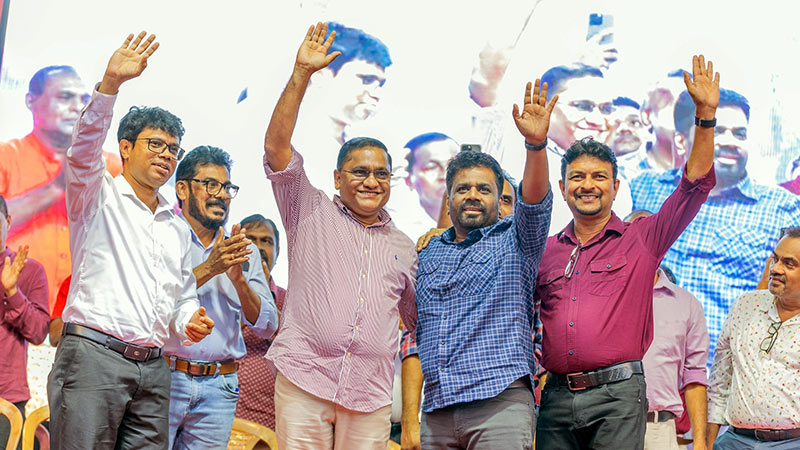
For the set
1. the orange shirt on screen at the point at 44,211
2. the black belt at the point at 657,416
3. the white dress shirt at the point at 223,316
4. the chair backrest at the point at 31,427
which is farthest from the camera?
the orange shirt on screen at the point at 44,211

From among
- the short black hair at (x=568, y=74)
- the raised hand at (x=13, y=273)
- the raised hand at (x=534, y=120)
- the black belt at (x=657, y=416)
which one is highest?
the short black hair at (x=568, y=74)

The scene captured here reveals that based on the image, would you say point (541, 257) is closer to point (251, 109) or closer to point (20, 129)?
point (251, 109)

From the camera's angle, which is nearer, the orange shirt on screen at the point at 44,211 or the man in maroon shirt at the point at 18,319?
the man in maroon shirt at the point at 18,319

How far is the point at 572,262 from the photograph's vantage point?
2844 mm

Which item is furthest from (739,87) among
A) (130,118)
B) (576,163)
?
→ (130,118)

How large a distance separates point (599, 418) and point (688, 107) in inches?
122

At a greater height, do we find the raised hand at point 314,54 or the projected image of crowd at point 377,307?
the raised hand at point 314,54

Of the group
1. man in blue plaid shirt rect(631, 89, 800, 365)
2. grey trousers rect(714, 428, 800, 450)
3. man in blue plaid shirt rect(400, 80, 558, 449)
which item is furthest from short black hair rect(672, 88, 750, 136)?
man in blue plaid shirt rect(400, 80, 558, 449)

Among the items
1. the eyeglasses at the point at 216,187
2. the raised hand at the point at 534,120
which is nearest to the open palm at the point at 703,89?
the raised hand at the point at 534,120

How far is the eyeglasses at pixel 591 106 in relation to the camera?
5.14 metres

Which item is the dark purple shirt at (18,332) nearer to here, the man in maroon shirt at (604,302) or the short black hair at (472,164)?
the short black hair at (472,164)

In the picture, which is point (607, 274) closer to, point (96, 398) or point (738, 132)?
point (96, 398)

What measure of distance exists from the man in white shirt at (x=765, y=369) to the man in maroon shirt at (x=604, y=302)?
0.98 meters

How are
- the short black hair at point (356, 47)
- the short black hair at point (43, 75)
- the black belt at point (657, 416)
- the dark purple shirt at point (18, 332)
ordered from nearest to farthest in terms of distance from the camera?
the black belt at point (657, 416) → the dark purple shirt at point (18, 332) → the short black hair at point (43, 75) → the short black hair at point (356, 47)
